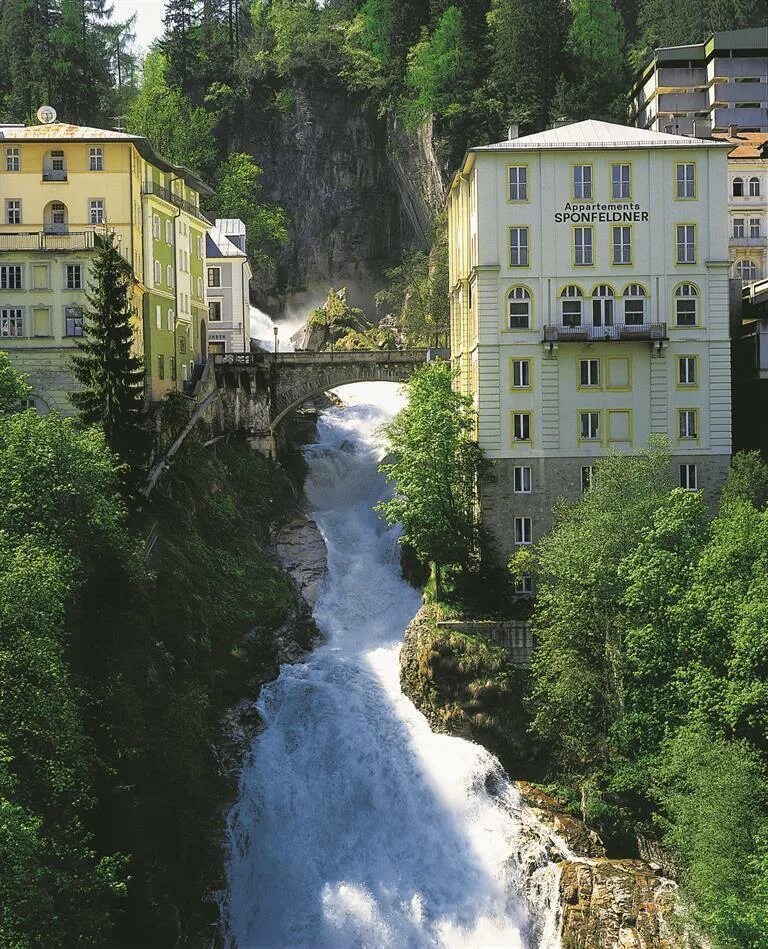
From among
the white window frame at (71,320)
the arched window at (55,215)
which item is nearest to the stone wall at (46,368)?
the white window frame at (71,320)

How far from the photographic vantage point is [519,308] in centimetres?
8281

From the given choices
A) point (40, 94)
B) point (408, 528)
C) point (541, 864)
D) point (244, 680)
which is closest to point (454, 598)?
point (408, 528)

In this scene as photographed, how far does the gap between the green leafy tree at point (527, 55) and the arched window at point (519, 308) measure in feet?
179

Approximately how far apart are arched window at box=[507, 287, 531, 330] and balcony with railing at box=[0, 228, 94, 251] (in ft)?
73.0

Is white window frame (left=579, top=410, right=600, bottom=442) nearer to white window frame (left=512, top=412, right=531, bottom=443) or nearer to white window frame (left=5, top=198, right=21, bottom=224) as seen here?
white window frame (left=512, top=412, right=531, bottom=443)

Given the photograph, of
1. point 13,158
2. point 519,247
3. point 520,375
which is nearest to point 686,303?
point 519,247

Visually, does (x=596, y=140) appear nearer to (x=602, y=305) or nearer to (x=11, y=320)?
(x=602, y=305)

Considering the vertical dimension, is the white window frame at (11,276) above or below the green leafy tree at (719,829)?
above

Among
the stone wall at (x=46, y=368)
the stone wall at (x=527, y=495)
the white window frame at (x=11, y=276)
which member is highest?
the white window frame at (x=11, y=276)

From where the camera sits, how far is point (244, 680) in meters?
76.2

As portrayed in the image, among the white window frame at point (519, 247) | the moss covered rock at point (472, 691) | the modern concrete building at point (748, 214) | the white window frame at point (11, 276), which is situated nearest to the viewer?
the moss covered rock at point (472, 691)

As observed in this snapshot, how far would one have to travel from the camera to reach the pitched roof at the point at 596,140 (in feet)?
271

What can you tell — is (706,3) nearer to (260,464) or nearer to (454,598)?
(260,464)

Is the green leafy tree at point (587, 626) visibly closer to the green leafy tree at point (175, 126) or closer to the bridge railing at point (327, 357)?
the bridge railing at point (327, 357)
